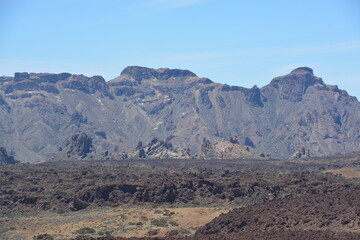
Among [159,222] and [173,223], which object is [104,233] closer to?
[159,222]

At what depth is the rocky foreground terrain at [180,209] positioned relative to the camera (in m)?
79.6

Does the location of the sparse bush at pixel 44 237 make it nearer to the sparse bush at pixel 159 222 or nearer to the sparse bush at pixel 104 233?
the sparse bush at pixel 104 233

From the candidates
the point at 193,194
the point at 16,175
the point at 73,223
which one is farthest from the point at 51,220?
the point at 16,175

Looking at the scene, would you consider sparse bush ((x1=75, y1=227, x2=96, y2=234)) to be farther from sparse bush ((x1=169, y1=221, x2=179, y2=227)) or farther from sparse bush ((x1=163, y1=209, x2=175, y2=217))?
sparse bush ((x1=163, y1=209, x2=175, y2=217))

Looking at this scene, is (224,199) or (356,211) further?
(224,199)

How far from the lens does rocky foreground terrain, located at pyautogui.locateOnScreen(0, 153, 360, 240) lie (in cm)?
7956

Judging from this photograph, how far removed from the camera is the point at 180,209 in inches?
4112

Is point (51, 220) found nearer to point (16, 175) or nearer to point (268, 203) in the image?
point (268, 203)

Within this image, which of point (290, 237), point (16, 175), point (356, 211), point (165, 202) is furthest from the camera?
point (16, 175)

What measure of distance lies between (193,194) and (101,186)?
52.2 ft

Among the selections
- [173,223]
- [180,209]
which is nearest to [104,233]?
[173,223]

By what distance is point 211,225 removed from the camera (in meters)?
85.0

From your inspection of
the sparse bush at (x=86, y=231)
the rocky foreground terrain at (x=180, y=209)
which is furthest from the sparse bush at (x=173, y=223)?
the sparse bush at (x=86, y=231)

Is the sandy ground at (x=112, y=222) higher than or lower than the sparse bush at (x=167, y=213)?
lower
